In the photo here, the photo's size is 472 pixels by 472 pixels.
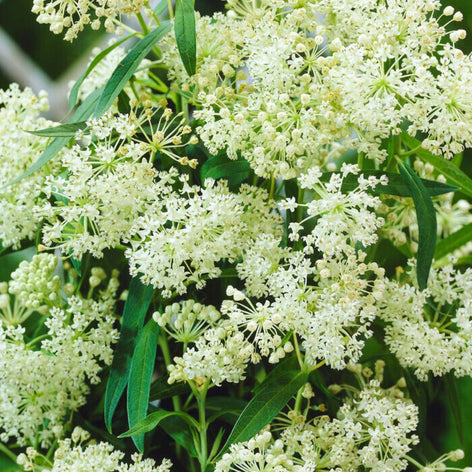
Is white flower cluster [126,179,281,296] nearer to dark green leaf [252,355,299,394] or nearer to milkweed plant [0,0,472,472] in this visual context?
milkweed plant [0,0,472,472]

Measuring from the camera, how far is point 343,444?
981mm

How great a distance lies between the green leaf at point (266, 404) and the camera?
97 centimetres

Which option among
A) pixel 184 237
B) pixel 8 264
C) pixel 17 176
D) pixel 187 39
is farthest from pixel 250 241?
pixel 8 264

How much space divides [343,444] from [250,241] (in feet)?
1.07

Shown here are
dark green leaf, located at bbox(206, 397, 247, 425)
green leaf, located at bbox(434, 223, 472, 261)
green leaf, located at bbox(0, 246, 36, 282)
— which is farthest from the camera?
green leaf, located at bbox(0, 246, 36, 282)

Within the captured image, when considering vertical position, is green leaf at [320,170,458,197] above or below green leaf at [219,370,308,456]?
above

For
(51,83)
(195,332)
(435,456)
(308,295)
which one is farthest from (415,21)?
(51,83)

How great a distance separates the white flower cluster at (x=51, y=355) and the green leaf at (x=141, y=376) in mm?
85

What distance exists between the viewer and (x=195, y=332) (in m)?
1.05

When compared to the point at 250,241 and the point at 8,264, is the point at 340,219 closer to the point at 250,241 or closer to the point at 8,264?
the point at 250,241

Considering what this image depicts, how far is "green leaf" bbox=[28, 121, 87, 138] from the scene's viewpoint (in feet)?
3.47

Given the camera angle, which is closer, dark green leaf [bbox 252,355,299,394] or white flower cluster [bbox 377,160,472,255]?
dark green leaf [bbox 252,355,299,394]

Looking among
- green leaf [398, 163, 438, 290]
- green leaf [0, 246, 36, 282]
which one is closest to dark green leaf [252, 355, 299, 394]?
green leaf [398, 163, 438, 290]

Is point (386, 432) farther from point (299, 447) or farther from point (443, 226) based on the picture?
point (443, 226)
